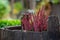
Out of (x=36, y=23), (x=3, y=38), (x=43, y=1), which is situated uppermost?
(x=43, y=1)

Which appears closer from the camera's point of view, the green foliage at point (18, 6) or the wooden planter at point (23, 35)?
the wooden planter at point (23, 35)

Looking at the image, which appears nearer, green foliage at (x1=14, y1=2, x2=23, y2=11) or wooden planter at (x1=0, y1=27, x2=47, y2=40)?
wooden planter at (x1=0, y1=27, x2=47, y2=40)

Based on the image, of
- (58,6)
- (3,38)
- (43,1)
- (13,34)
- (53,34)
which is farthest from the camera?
(43,1)

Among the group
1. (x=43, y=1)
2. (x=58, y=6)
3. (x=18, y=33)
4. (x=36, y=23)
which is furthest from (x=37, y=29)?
(x=43, y=1)

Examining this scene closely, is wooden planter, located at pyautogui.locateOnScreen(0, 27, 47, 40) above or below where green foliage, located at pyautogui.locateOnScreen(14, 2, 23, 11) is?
below

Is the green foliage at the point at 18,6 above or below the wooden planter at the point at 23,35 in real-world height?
above

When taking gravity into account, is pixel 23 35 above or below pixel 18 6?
below

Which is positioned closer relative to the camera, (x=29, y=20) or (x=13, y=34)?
(x=13, y=34)

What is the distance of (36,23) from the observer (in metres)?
1.61

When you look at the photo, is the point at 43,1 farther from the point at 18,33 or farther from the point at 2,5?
the point at 18,33

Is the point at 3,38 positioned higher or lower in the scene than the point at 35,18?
lower

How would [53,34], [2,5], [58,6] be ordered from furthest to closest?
[58,6] < [2,5] < [53,34]

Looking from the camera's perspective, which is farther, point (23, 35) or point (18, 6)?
point (18, 6)

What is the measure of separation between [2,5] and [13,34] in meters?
6.64
